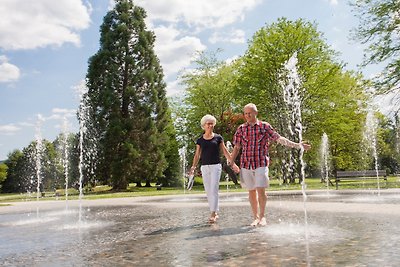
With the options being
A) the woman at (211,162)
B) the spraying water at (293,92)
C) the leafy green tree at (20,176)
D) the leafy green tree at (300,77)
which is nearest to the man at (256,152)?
the woman at (211,162)

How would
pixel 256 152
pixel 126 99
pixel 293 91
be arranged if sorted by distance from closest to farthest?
pixel 256 152 → pixel 293 91 → pixel 126 99

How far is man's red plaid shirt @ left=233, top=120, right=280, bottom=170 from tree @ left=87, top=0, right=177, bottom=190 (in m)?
29.5

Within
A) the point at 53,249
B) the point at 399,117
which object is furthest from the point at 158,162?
the point at 53,249

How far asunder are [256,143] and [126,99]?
32.8 m

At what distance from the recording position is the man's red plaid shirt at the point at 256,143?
7.21m

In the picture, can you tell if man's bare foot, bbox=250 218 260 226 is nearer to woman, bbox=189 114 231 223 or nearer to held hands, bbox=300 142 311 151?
woman, bbox=189 114 231 223

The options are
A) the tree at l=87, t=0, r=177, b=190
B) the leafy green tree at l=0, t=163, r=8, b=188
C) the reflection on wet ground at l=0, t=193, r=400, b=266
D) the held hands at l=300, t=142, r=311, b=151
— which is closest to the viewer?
the reflection on wet ground at l=0, t=193, r=400, b=266

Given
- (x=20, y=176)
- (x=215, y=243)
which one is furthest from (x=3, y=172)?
(x=215, y=243)

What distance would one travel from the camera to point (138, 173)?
37750 millimetres

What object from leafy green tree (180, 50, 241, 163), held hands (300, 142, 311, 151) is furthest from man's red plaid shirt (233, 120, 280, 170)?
leafy green tree (180, 50, 241, 163)

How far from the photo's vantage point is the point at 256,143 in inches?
286

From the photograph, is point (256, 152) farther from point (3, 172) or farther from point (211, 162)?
point (3, 172)

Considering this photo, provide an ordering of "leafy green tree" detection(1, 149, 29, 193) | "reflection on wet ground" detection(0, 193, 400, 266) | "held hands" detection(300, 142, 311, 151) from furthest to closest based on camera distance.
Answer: "leafy green tree" detection(1, 149, 29, 193), "held hands" detection(300, 142, 311, 151), "reflection on wet ground" detection(0, 193, 400, 266)

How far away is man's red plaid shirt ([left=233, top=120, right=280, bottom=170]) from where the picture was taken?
7.21m
